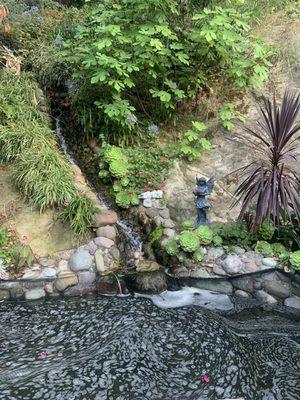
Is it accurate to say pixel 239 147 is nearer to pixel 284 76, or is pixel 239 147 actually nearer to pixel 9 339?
pixel 284 76

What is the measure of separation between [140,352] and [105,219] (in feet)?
5.93

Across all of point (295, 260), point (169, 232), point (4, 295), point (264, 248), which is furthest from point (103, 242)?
point (295, 260)

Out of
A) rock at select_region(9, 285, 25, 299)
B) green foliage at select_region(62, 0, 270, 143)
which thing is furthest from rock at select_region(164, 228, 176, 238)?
rock at select_region(9, 285, 25, 299)

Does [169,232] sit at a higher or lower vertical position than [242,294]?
higher

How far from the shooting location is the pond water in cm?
295

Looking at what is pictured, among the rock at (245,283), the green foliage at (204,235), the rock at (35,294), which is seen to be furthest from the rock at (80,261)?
the rock at (245,283)

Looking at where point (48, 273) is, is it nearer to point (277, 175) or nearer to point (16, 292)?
point (16, 292)

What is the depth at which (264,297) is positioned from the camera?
13.4 ft

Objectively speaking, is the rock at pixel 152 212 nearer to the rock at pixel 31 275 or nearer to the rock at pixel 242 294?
the rock at pixel 242 294

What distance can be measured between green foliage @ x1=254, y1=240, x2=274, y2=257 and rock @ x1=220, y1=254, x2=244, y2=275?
0.86ft

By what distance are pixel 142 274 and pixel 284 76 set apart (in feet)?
13.1

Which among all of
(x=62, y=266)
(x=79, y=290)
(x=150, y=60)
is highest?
(x=150, y=60)

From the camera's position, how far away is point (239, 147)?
553cm

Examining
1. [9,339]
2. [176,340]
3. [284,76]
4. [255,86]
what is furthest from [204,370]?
[284,76]
